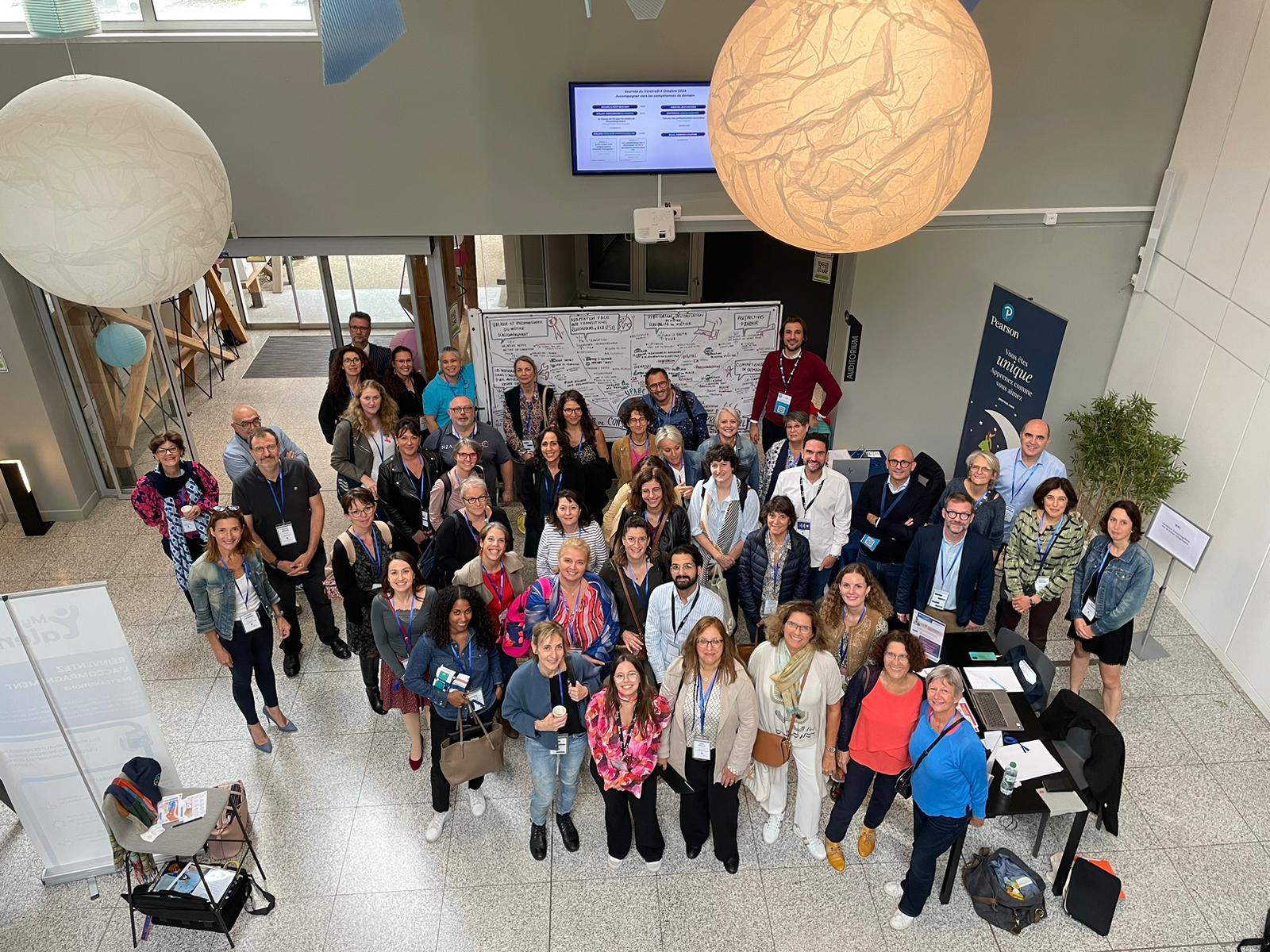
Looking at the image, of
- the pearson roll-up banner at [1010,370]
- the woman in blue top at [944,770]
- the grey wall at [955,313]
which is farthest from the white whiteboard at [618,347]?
the woman in blue top at [944,770]

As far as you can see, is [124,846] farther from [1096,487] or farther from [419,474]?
[1096,487]

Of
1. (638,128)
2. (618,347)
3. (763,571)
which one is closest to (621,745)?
(763,571)

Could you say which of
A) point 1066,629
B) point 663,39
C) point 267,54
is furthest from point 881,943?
point 267,54

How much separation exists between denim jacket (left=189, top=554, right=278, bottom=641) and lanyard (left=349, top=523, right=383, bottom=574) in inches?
20.1

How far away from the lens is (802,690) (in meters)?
4.10

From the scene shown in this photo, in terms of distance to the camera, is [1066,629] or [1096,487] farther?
[1096,487]

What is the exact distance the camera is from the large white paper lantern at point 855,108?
196 centimetres

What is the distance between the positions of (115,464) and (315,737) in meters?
3.93

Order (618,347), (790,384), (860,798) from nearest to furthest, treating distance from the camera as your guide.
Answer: (860,798) < (790,384) < (618,347)

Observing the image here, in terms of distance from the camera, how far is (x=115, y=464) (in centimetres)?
774

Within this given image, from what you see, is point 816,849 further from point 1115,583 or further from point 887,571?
point 1115,583

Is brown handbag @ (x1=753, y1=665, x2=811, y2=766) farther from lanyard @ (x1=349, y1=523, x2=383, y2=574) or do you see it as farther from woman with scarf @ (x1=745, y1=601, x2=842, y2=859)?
lanyard @ (x1=349, y1=523, x2=383, y2=574)

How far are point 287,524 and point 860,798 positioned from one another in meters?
3.60

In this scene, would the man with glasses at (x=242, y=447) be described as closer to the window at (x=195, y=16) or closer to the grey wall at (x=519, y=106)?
the grey wall at (x=519, y=106)
